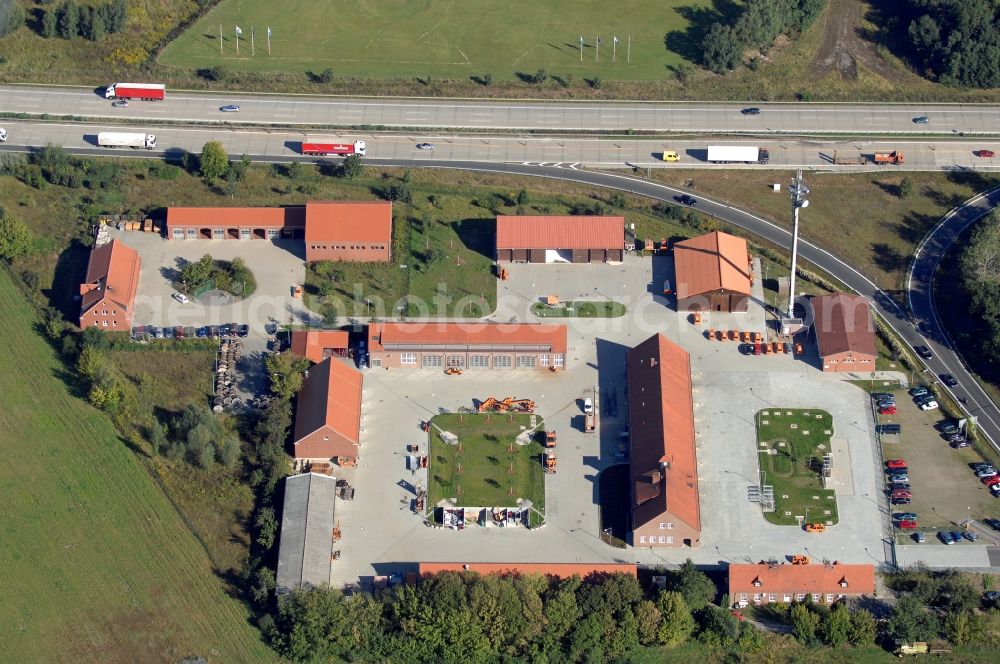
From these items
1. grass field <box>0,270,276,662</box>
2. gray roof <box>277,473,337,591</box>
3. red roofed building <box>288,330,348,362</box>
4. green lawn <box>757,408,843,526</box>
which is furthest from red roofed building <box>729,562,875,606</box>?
red roofed building <box>288,330,348,362</box>

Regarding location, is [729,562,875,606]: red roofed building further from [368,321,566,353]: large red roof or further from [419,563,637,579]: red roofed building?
[368,321,566,353]: large red roof

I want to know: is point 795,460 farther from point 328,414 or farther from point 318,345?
point 318,345

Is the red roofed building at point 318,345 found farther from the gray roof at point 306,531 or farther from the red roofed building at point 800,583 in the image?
the red roofed building at point 800,583

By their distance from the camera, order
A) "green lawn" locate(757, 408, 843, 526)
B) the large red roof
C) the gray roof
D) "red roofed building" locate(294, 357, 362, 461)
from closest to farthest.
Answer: the gray roof
"green lawn" locate(757, 408, 843, 526)
"red roofed building" locate(294, 357, 362, 461)
the large red roof

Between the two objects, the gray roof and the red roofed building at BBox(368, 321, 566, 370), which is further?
the red roofed building at BBox(368, 321, 566, 370)

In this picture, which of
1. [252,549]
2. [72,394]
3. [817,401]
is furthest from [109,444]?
[817,401]

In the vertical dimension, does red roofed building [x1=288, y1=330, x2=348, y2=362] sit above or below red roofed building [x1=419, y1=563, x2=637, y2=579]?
above

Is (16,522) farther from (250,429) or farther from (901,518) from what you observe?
(901,518)
